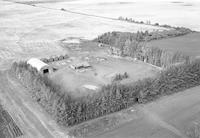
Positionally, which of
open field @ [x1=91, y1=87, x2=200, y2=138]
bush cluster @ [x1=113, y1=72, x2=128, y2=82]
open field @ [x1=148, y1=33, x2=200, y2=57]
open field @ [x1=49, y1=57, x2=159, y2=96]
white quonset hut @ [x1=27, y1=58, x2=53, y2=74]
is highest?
open field @ [x1=148, y1=33, x2=200, y2=57]

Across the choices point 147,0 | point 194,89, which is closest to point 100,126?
point 194,89

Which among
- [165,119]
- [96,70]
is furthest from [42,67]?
[165,119]

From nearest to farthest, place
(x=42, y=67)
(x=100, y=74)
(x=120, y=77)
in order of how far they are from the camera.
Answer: (x=120, y=77), (x=42, y=67), (x=100, y=74)

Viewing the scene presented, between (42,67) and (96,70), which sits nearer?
(42,67)

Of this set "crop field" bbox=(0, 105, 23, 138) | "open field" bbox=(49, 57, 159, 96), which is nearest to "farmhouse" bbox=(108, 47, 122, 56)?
"open field" bbox=(49, 57, 159, 96)

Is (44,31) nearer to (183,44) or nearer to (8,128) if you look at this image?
(183,44)

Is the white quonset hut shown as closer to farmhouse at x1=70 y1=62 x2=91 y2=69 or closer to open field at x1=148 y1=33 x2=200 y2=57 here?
farmhouse at x1=70 y1=62 x2=91 y2=69

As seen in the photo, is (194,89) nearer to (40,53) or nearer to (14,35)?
(40,53)
